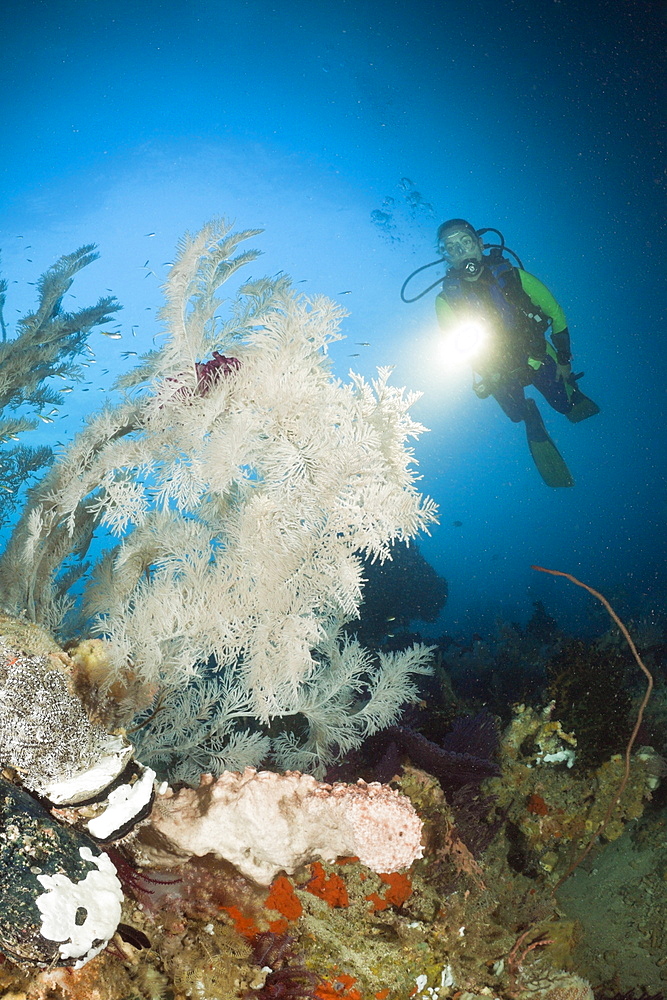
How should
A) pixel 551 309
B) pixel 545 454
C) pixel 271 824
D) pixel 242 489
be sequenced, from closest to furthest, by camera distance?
1. pixel 271 824
2. pixel 242 489
3. pixel 551 309
4. pixel 545 454

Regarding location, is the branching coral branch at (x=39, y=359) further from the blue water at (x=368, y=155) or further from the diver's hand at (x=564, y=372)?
the diver's hand at (x=564, y=372)

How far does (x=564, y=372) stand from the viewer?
41.3 feet

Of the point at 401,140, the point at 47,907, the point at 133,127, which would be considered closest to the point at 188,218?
the point at 133,127

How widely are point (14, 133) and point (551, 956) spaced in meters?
27.0

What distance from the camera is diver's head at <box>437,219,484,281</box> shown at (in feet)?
37.2

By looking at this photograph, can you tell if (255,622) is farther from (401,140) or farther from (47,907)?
(401,140)

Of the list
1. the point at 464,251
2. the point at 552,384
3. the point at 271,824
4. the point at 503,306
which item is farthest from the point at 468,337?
the point at 271,824

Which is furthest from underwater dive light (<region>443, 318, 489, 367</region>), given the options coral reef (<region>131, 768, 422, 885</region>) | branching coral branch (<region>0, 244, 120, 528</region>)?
coral reef (<region>131, 768, 422, 885</region>)

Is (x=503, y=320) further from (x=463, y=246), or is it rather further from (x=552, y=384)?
(x=552, y=384)

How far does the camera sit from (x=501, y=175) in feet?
102

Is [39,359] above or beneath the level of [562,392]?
beneath

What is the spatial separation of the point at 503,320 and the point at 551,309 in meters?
1.29

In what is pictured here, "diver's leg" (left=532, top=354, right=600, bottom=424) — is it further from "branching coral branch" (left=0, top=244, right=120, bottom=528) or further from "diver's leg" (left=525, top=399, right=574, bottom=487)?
"branching coral branch" (left=0, top=244, right=120, bottom=528)

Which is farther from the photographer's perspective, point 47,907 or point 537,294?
point 537,294
